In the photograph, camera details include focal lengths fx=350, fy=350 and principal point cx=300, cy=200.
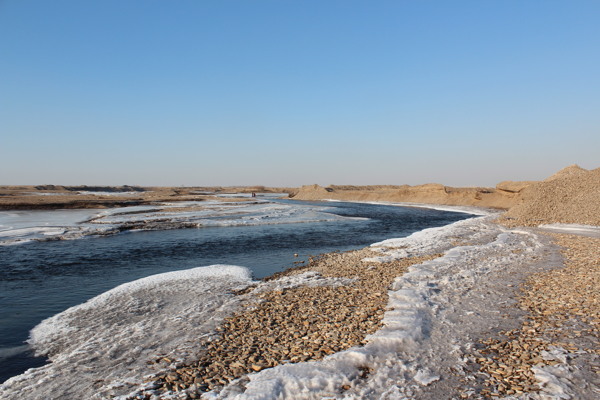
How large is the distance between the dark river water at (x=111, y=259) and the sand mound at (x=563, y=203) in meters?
10.1

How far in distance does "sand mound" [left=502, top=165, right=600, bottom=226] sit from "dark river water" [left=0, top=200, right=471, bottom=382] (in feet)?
33.3

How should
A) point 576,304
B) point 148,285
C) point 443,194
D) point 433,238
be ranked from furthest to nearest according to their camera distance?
point 443,194
point 433,238
point 148,285
point 576,304

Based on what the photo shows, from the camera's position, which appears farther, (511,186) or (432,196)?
(432,196)

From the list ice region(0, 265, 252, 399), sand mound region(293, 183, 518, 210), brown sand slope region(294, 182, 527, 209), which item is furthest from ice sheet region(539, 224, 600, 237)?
sand mound region(293, 183, 518, 210)

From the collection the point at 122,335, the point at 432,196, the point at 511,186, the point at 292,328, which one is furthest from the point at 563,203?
the point at 432,196

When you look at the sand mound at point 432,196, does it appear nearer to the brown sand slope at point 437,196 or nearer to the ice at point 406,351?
the brown sand slope at point 437,196

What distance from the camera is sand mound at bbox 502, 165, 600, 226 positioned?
77.2 feet

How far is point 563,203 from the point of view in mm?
26109

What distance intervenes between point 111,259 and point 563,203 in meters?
30.0

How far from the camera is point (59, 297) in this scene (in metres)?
9.89

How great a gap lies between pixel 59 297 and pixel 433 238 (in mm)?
16603

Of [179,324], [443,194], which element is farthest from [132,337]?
[443,194]

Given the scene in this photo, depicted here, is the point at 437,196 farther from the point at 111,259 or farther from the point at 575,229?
the point at 111,259

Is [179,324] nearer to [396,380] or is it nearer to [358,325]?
[358,325]
